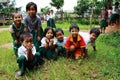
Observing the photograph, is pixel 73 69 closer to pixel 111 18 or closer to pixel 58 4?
pixel 111 18

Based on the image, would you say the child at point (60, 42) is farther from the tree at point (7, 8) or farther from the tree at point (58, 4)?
the tree at point (58, 4)

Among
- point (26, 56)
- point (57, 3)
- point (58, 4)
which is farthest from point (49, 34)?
point (58, 4)

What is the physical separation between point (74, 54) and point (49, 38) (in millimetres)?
720

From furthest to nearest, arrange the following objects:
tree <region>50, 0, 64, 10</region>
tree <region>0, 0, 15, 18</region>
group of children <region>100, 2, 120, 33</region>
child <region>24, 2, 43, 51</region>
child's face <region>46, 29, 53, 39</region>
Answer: tree <region>50, 0, 64, 10</region>, tree <region>0, 0, 15, 18</region>, group of children <region>100, 2, 120, 33</region>, child <region>24, 2, 43, 51</region>, child's face <region>46, 29, 53, 39</region>

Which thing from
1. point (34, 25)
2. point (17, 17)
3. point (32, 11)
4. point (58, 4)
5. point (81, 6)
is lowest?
point (81, 6)

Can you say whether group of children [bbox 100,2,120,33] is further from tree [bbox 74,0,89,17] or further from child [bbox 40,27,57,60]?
tree [bbox 74,0,89,17]

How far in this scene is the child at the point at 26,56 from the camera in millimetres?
5621

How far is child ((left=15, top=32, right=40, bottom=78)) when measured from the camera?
18.4 feet

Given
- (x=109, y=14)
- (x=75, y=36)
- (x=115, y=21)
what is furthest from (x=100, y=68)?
(x=109, y=14)

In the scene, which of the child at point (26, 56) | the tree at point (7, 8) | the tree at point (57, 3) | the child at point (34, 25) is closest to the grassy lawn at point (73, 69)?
the child at point (26, 56)

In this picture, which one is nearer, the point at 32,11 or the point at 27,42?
the point at 27,42

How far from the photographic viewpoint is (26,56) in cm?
575

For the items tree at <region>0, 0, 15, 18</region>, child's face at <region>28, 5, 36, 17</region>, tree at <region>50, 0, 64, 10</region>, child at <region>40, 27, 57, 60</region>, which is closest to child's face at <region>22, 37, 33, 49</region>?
child at <region>40, 27, 57, 60</region>

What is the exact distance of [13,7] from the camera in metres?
37.3
